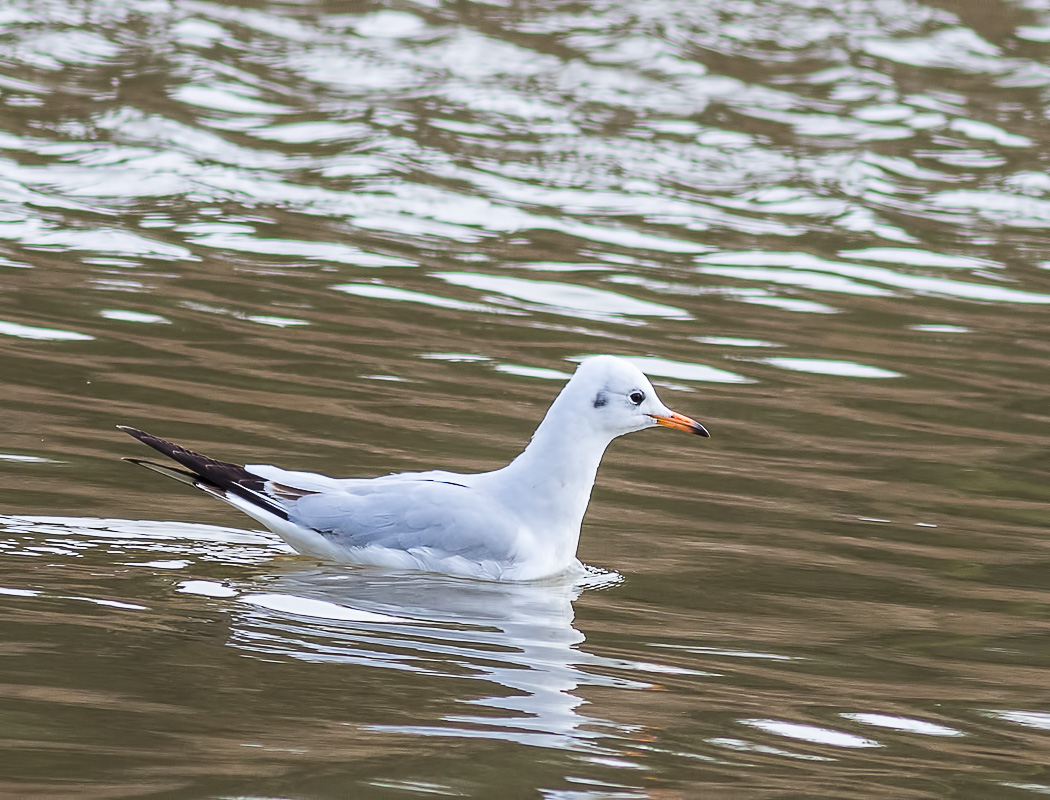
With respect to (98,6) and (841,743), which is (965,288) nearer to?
(841,743)

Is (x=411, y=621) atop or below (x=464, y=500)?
below

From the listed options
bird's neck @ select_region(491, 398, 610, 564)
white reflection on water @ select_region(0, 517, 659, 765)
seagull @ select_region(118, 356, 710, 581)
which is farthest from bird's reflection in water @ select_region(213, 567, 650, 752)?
bird's neck @ select_region(491, 398, 610, 564)

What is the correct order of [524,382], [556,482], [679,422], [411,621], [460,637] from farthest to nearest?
[524,382] → [679,422] → [556,482] → [411,621] → [460,637]

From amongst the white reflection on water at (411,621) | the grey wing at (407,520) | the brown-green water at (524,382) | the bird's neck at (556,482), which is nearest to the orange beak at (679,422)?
the bird's neck at (556,482)

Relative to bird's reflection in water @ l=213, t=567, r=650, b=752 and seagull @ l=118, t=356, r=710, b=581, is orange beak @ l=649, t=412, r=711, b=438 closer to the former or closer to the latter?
seagull @ l=118, t=356, r=710, b=581

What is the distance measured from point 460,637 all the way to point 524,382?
4093 mm

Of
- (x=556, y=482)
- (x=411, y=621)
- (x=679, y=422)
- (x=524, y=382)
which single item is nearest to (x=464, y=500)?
(x=556, y=482)

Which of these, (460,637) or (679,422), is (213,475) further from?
(679,422)

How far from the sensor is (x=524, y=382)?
10172 mm

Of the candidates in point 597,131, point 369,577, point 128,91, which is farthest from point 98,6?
point 369,577

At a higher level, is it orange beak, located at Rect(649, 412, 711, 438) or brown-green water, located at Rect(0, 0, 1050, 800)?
orange beak, located at Rect(649, 412, 711, 438)

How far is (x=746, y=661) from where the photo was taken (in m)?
6.16

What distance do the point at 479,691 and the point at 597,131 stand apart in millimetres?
13348

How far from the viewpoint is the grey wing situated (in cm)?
704
